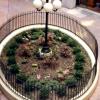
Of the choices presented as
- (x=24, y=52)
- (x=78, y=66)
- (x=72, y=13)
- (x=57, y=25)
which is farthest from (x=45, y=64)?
(x=72, y=13)

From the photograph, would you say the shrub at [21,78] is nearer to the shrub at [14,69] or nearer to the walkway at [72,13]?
the shrub at [14,69]

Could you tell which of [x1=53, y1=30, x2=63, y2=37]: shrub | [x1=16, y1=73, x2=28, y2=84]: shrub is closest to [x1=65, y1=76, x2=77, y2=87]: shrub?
[x1=16, y1=73, x2=28, y2=84]: shrub

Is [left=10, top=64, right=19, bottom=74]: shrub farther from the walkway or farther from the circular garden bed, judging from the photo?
the walkway

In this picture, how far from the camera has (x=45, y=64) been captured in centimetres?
1775

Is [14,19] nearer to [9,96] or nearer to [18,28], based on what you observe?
[18,28]

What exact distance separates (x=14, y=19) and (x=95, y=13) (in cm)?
466

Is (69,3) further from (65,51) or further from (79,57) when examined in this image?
(79,57)

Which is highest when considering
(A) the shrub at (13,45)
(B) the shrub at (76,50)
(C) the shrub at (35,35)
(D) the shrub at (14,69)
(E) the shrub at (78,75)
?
(C) the shrub at (35,35)

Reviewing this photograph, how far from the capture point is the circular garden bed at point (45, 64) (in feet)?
53.4

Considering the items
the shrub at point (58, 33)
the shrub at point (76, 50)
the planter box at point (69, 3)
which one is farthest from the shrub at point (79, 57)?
the planter box at point (69, 3)

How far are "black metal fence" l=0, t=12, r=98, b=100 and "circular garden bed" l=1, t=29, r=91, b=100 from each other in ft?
0.14

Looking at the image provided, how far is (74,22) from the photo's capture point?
2133cm

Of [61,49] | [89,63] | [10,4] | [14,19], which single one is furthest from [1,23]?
[89,63]

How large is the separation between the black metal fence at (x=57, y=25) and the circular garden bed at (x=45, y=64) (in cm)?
4
